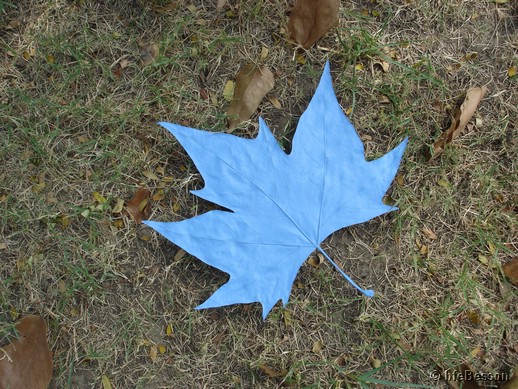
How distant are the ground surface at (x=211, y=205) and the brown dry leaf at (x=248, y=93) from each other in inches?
1.6

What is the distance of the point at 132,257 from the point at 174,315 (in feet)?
0.79

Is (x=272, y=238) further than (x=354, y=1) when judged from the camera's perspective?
No

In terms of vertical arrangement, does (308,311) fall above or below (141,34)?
below

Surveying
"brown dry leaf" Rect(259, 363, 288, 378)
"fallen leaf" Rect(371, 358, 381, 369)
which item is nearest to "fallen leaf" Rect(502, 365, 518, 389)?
"fallen leaf" Rect(371, 358, 381, 369)

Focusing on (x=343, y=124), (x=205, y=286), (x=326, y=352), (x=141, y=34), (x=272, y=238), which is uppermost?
(x=141, y=34)

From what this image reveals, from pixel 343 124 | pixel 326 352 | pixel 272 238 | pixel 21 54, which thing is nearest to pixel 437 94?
pixel 343 124

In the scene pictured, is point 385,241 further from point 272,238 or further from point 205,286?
point 205,286

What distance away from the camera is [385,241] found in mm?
1867

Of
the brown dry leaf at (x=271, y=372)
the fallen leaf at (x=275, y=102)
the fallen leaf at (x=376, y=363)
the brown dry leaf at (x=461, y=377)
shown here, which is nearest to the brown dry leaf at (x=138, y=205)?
the fallen leaf at (x=275, y=102)

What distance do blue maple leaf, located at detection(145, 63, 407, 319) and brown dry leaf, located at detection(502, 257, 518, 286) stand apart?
0.48 meters

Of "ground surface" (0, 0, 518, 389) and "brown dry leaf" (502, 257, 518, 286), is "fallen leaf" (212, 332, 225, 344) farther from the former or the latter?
"brown dry leaf" (502, 257, 518, 286)

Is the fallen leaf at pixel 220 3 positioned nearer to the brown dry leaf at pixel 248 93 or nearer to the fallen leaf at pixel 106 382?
the brown dry leaf at pixel 248 93

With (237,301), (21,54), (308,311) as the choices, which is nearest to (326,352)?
(308,311)

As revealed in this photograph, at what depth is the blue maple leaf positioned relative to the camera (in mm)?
1738
